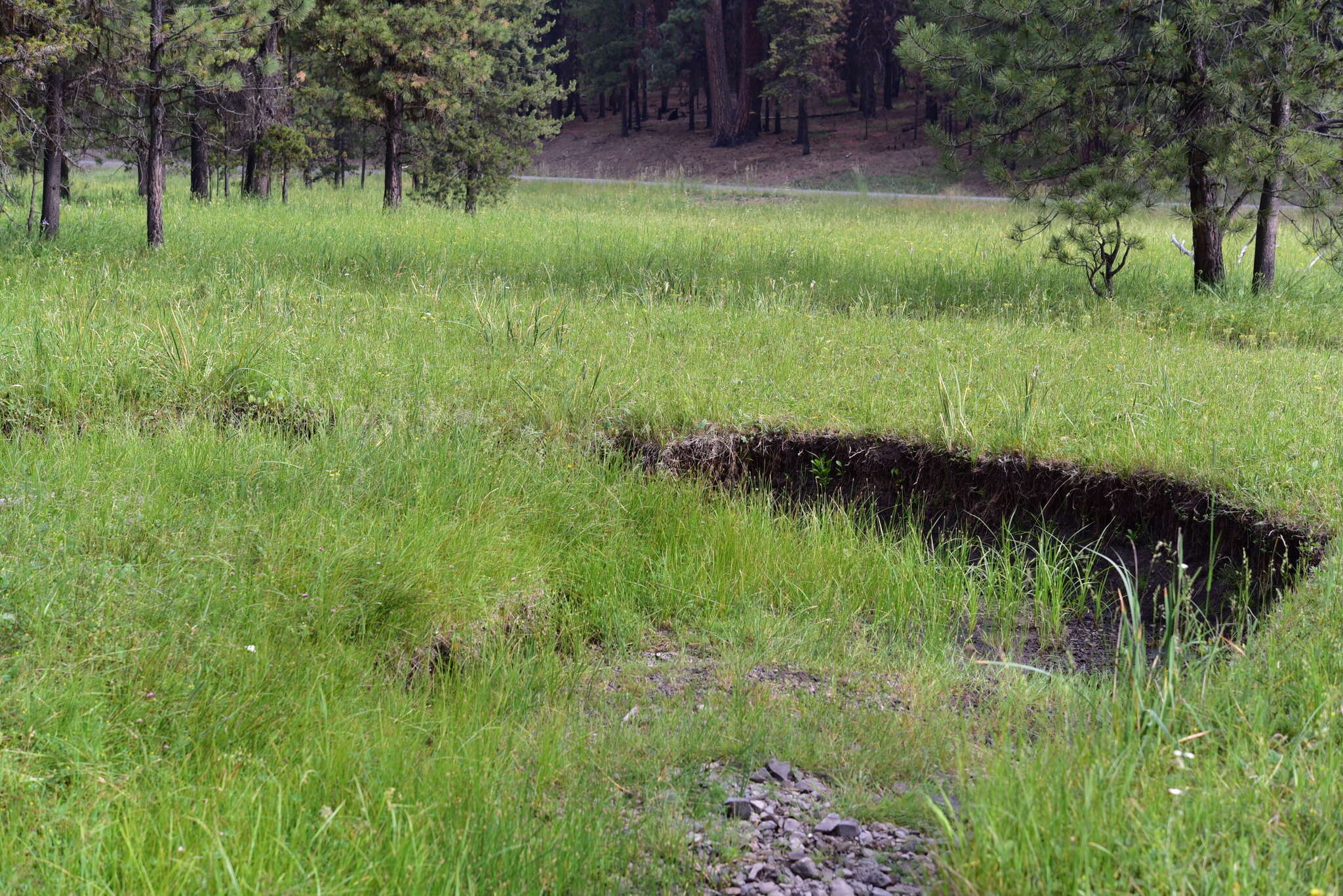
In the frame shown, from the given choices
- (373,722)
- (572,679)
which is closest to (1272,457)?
(572,679)

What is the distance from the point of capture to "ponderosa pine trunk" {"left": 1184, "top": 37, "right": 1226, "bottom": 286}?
29.7 feet

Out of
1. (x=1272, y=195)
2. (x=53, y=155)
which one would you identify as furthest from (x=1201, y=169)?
(x=53, y=155)

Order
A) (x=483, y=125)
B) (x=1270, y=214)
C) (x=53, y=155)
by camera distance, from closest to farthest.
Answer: (x=1270, y=214)
(x=53, y=155)
(x=483, y=125)

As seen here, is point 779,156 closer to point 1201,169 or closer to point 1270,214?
point 1270,214

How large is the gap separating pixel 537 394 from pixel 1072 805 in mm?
4210

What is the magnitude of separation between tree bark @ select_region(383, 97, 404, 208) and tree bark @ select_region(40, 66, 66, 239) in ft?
21.9

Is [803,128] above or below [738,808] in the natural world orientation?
above

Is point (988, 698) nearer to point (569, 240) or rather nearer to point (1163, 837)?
point (1163, 837)

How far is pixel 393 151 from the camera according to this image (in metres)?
18.9

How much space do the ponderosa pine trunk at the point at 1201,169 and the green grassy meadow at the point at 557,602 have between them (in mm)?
1183

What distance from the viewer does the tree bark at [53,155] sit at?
454 inches

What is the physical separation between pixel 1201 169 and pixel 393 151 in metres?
14.1

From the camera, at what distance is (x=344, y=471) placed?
488 centimetres

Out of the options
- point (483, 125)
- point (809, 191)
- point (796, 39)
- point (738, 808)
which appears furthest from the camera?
point (796, 39)
